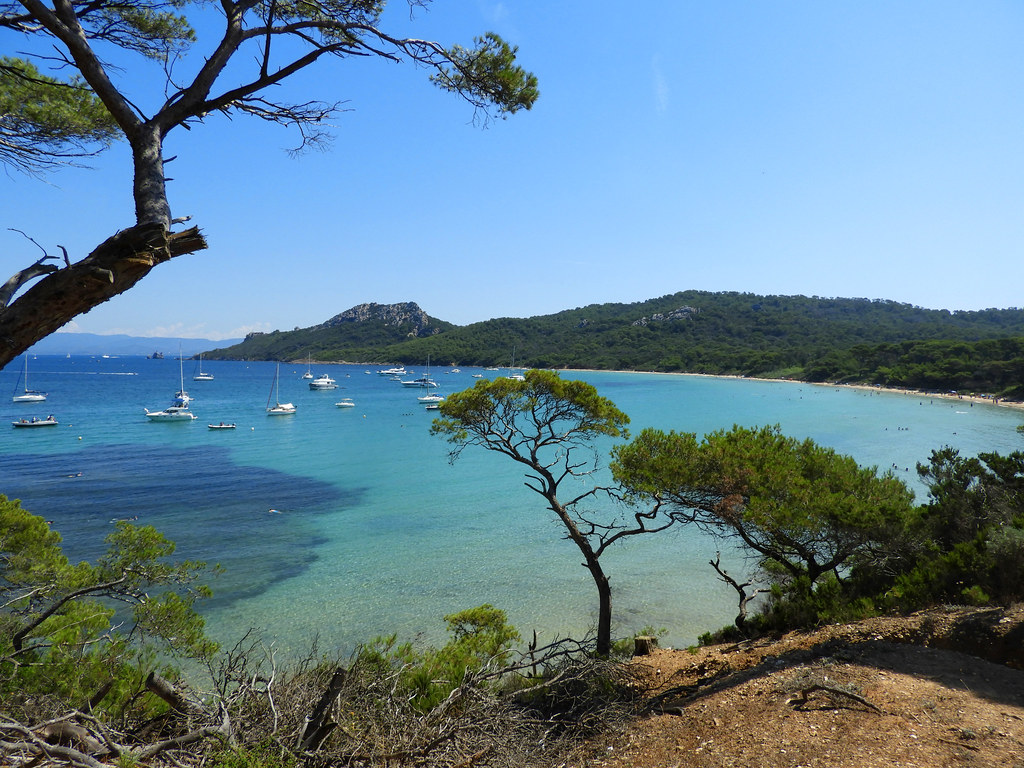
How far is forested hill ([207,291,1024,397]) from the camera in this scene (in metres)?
83.9

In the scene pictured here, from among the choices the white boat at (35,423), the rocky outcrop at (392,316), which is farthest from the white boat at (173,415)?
the rocky outcrop at (392,316)

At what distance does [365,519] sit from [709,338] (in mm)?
118396

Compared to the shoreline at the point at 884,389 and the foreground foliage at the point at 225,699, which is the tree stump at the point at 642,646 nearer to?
the foreground foliage at the point at 225,699

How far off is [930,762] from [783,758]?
40.4 inches

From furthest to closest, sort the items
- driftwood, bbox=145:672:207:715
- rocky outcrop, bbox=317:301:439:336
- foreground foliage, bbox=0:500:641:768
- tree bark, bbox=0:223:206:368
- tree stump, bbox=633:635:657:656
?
rocky outcrop, bbox=317:301:439:336 → tree stump, bbox=633:635:657:656 → driftwood, bbox=145:672:207:715 → foreground foliage, bbox=0:500:641:768 → tree bark, bbox=0:223:206:368

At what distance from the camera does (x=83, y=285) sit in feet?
7.72

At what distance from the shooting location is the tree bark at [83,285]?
7.41ft

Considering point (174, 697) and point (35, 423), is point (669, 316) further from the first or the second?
point (174, 697)

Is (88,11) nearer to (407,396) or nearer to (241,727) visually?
(241,727)

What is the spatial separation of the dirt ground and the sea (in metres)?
4.06

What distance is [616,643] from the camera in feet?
30.8

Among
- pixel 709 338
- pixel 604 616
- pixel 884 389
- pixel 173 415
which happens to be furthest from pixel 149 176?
pixel 709 338

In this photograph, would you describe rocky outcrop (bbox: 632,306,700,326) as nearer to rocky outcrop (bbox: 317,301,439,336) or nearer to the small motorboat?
rocky outcrop (bbox: 317,301,439,336)

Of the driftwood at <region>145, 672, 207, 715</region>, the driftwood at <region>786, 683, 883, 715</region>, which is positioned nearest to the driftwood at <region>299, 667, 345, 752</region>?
the driftwood at <region>145, 672, 207, 715</region>
